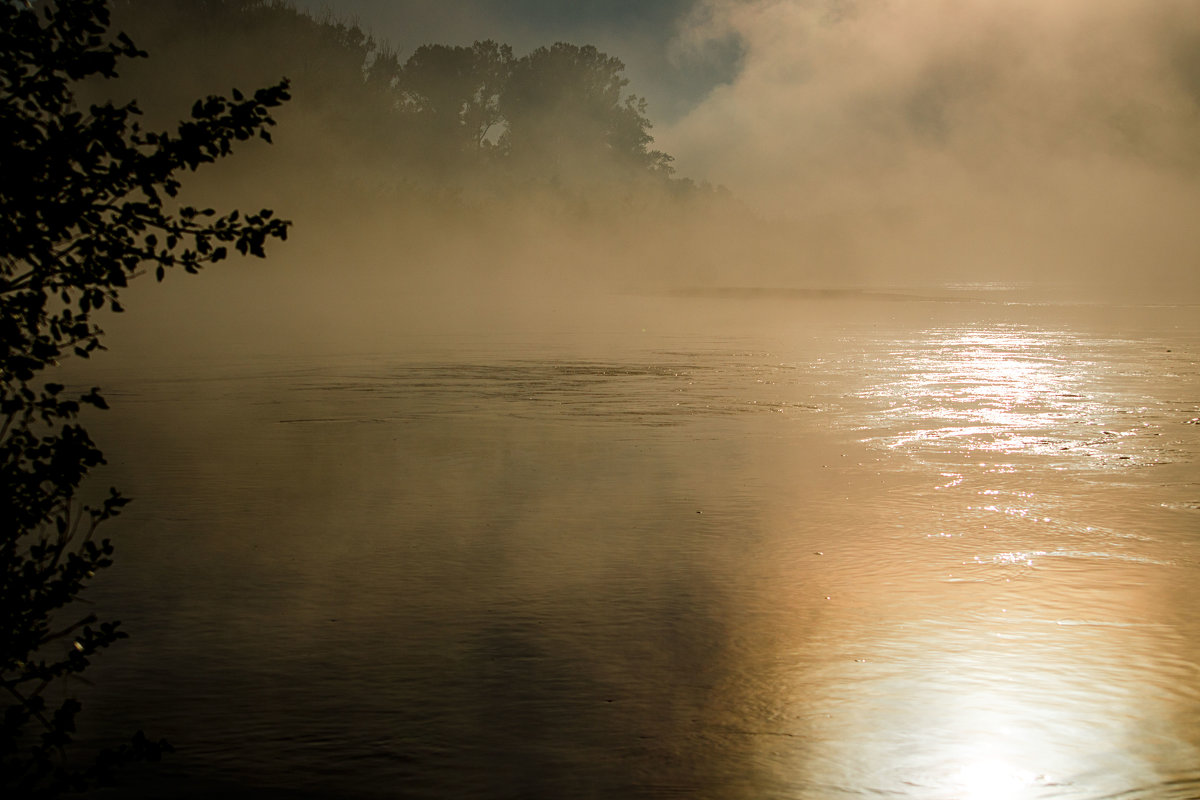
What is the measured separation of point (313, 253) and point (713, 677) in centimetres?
5248

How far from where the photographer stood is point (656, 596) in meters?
6.15

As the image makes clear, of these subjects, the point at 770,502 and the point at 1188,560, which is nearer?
the point at 1188,560

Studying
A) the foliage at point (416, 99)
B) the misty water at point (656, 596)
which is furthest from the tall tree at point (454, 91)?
the misty water at point (656, 596)

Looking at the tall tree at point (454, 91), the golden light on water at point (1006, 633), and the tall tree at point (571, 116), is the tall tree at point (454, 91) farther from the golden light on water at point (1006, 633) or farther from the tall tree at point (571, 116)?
the golden light on water at point (1006, 633)

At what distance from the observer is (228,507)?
26.8ft

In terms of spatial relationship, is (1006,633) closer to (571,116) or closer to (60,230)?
(60,230)

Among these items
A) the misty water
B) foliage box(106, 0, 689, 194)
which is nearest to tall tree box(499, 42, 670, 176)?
foliage box(106, 0, 689, 194)

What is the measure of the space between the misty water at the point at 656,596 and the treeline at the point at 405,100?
49.5 m

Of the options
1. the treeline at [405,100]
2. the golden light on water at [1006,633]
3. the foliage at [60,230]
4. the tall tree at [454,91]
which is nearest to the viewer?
the foliage at [60,230]

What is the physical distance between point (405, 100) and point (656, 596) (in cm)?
7366

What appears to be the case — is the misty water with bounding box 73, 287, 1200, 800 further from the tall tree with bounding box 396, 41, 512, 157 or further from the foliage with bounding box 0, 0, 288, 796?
the tall tree with bounding box 396, 41, 512, 157

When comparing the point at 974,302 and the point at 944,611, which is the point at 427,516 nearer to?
the point at 944,611

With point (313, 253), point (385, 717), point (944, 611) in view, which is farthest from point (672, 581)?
point (313, 253)

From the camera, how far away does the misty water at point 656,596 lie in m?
4.38
